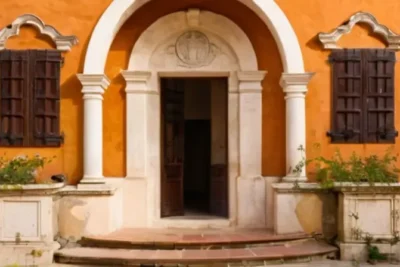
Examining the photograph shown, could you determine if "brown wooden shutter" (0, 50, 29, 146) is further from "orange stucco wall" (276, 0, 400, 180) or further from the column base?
"orange stucco wall" (276, 0, 400, 180)

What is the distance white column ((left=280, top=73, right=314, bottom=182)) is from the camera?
7883 mm

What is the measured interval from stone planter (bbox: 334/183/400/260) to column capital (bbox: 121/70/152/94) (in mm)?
3716

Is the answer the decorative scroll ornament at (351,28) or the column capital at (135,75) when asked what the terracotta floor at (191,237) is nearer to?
the column capital at (135,75)

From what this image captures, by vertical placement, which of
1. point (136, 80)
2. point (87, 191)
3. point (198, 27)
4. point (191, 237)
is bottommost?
point (191, 237)

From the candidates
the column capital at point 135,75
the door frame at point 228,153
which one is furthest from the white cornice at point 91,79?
the door frame at point 228,153

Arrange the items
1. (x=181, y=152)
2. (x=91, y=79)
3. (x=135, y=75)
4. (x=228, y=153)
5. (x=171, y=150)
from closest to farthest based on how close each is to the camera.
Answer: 1. (x=91, y=79)
2. (x=135, y=75)
3. (x=228, y=153)
4. (x=171, y=150)
5. (x=181, y=152)

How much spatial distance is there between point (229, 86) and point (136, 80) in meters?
1.64

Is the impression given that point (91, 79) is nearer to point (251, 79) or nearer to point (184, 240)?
point (251, 79)

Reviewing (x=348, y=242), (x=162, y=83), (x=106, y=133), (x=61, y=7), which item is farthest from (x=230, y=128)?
(x=61, y=7)

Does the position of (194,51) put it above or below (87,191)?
above

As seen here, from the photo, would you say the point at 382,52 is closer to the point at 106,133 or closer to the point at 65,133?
the point at 106,133

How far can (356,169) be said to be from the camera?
24.6 ft

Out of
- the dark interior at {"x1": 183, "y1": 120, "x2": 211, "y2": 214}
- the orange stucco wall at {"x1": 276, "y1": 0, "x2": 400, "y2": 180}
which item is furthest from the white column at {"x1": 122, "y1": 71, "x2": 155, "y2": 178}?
the dark interior at {"x1": 183, "y1": 120, "x2": 211, "y2": 214}

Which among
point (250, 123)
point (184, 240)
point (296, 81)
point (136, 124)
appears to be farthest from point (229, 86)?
point (184, 240)
